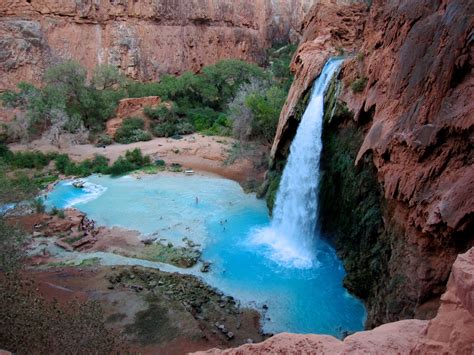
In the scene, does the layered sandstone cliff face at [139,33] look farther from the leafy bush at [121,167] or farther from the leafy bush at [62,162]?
the leafy bush at [121,167]

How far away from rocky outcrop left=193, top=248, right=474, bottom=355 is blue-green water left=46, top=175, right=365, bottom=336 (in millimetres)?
5638

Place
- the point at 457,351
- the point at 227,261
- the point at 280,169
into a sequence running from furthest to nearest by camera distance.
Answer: the point at 280,169 < the point at 227,261 < the point at 457,351

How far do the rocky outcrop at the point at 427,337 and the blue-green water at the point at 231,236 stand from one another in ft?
18.5

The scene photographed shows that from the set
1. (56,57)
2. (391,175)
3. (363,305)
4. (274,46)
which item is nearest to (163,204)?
(363,305)

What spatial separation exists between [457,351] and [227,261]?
34.8ft

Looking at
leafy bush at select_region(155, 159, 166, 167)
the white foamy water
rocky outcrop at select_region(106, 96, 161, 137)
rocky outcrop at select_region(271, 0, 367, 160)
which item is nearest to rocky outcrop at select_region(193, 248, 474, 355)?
rocky outcrop at select_region(271, 0, 367, 160)

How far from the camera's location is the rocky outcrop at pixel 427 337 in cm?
295

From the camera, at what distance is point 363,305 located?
1086cm

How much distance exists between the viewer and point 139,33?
34.2 metres

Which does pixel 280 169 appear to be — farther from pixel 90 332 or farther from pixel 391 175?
pixel 90 332

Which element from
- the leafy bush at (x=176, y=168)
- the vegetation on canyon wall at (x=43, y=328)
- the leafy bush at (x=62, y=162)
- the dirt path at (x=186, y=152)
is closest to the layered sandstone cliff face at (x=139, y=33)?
the dirt path at (x=186, y=152)

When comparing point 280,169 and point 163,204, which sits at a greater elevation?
point 280,169

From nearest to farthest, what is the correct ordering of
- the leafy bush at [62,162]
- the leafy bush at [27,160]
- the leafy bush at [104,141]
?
the leafy bush at [27,160] < the leafy bush at [62,162] < the leafy bush at [104,141]

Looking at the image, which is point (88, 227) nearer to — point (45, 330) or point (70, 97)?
point (45, 330)
